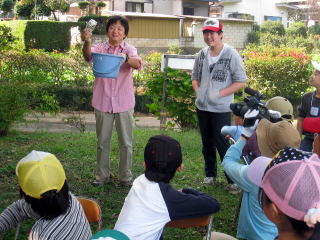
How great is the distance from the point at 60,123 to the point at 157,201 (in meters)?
8.37

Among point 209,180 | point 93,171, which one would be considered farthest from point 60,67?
point 209,180

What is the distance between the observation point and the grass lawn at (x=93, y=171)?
4137 millimetres

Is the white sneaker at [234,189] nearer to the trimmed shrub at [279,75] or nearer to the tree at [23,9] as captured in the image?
the trimmed shrub at [279,75]

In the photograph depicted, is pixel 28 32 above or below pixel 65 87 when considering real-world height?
above

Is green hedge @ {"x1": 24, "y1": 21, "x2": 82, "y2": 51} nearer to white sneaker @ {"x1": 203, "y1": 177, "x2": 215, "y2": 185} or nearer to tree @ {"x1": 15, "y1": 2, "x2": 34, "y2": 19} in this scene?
tree @ {"x1": 15, "y1": 2, "x2": 34, "y2": 19}

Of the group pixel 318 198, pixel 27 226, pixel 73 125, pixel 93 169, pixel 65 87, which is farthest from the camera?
pixel 65 87

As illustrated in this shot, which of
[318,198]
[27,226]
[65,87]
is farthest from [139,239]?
[65,87]

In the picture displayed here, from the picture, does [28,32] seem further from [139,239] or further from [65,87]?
[139,239]

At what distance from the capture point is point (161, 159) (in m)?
2.57

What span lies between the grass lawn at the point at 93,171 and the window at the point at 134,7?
29.7 meters

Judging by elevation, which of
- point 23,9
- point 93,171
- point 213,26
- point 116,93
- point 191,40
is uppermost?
point 23,9

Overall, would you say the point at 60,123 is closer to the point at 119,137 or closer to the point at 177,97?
the point at 177,97

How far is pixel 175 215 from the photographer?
2.49 metres

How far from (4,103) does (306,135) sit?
469cm
